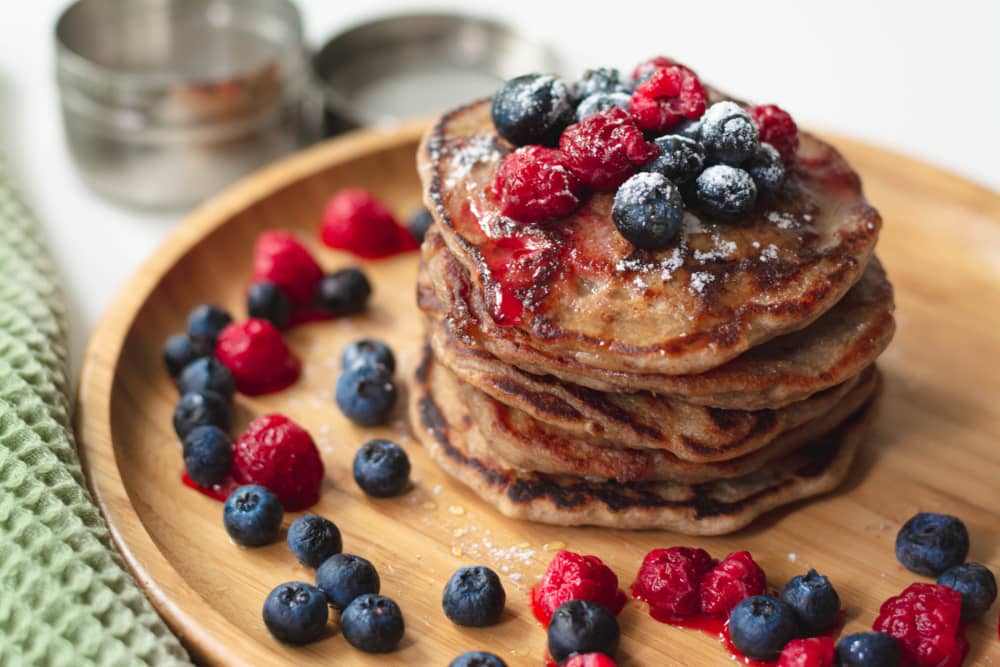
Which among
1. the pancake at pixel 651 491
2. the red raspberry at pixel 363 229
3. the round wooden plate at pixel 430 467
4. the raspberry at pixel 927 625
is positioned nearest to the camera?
the raspberry at pixel 927 625

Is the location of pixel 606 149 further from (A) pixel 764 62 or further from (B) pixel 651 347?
(A) pixel 764 62

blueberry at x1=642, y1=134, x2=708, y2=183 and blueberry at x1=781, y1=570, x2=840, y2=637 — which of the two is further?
blueberry at x1=642, y1=134, x2=708, y2=183

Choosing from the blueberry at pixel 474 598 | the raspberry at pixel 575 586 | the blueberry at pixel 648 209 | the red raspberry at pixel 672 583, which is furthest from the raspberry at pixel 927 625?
the blueberry at pixel 648 209

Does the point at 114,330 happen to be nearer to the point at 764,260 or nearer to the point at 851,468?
the point at 764,260

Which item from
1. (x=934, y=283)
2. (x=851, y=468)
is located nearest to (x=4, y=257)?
(x=851, y=468)

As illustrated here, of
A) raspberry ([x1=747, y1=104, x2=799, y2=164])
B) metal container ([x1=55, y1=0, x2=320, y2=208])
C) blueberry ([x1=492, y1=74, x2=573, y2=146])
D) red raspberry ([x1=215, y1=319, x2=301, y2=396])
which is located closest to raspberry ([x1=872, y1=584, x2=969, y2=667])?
raspberry ([x1=747, y1=104, x2=799, y2=164])

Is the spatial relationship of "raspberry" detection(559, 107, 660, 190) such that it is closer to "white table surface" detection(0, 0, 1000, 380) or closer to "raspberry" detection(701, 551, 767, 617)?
"raspberry" detection(701, 551, 767, 617)

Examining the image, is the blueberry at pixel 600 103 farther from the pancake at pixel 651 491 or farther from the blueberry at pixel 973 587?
the blueberry at pixel 973 587
